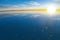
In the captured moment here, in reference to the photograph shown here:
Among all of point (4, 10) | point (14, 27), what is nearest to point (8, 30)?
point (14, 27)

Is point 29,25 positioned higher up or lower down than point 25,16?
lower down

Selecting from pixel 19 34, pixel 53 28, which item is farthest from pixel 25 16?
pixel 53 28

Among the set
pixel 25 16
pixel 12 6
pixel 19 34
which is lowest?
pixel 19 34

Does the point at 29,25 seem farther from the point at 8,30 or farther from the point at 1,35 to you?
the point at 1,35

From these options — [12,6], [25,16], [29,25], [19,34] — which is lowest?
[19,34]

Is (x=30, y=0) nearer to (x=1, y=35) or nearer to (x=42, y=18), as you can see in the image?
(x=42, y=18)

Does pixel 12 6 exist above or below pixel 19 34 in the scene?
above
